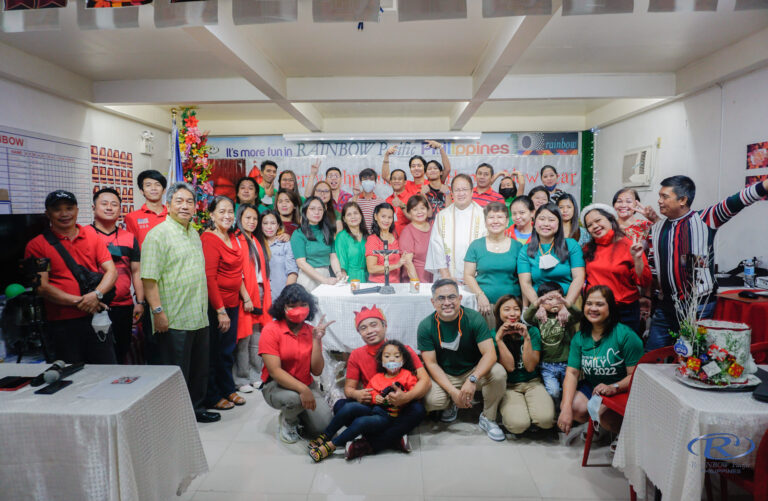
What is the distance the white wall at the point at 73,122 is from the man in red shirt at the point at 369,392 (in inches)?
158

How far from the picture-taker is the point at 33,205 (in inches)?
176

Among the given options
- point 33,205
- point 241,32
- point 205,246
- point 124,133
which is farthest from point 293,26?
point 124,133

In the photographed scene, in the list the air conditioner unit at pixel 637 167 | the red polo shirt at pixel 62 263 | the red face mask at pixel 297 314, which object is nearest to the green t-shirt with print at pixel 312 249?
the red face mask at pixel 297 314

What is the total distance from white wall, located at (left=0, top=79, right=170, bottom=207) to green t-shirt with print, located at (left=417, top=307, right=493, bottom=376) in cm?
434

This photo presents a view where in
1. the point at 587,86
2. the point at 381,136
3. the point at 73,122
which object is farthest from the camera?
the point at 381,136

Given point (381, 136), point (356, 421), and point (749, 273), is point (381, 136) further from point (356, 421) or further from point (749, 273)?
point (356, 421)

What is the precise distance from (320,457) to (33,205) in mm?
3938

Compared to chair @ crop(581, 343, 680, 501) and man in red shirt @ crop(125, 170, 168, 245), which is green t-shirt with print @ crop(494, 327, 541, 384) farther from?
man in red shirt @ crop(125, 170, 168, 245)

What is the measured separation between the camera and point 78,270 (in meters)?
3.01

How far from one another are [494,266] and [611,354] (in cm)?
105

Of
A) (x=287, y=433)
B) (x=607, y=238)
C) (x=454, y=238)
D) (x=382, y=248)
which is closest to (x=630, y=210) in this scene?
(x=607, y=238)

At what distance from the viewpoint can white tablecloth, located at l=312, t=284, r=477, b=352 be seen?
3463mm

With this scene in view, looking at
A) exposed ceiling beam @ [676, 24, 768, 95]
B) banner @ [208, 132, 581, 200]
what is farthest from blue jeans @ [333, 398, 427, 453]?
banner @ [208, 132, 581, 200]

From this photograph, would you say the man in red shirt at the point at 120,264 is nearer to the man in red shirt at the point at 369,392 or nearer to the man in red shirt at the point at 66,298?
the man in red shirt at the point at 66,298
